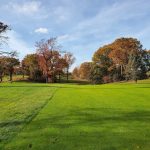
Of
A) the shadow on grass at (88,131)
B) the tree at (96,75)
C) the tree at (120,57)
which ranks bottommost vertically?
the shadow on grass at (88,131)

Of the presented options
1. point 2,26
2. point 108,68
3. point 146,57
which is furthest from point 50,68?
point 2,26

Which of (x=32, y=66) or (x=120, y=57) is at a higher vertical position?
(x=120, y=57)

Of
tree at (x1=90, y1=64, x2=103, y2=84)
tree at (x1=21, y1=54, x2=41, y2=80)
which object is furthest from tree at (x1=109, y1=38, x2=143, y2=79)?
tree at (x1=21, y1=54, x2=41, y2=80)

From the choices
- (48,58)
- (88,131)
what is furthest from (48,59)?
(88,131)

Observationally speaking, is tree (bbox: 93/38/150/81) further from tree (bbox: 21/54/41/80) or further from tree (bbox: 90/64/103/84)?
tree (bbox: 21/54/41/80)

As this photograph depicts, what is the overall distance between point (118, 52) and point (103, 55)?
12.4 metres

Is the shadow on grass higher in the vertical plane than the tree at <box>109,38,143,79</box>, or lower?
lower

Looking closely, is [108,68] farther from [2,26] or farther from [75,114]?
[75,114]

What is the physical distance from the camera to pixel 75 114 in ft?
52.0

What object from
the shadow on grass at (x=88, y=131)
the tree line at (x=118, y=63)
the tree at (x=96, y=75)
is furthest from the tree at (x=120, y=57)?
the shadow on grass at (x=88, y=131)

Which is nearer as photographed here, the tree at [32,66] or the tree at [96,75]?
the tree at [32,66]

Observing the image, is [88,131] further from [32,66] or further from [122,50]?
[122,50]

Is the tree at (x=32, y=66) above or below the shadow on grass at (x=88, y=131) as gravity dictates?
above

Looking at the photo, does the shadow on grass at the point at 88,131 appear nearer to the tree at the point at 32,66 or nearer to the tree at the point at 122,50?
the tree at the point at 32,66
